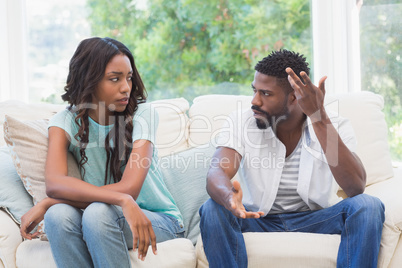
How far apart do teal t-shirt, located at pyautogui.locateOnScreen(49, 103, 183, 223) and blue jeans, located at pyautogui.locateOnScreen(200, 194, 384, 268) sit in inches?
9.1

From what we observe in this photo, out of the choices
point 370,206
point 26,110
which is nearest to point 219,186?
point 370,206

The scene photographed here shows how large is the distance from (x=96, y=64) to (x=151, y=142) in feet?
1.19

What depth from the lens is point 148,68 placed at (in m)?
2.82

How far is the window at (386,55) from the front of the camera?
2576 millimetres

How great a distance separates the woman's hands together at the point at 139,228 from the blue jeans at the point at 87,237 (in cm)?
5

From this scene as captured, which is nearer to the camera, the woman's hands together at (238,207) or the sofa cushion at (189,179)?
the woman's hands together at (238,207)

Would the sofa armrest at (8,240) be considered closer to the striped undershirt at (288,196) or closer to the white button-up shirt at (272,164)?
the white button-up shirt at (272,164)

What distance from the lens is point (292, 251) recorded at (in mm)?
1544

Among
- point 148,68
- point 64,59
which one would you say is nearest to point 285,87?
point 148,68

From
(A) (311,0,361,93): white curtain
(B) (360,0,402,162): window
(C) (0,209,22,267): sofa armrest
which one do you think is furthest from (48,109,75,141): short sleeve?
(B) (360,0,402,162): window

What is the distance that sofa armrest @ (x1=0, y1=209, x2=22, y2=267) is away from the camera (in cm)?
160

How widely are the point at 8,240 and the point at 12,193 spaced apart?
0.21 m

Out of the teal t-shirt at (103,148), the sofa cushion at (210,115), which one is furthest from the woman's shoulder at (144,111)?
the sofa cushion at (210,115)

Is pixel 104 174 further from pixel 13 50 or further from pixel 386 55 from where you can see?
pixel 386 55
